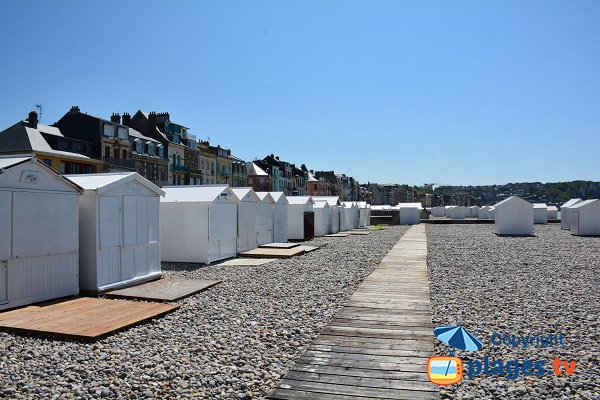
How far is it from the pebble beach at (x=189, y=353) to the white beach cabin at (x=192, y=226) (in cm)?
570

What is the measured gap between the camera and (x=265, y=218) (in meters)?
23.0

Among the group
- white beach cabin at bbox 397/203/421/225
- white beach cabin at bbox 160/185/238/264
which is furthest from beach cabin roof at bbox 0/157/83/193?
white beach cabin at bbox 397/203/421/225

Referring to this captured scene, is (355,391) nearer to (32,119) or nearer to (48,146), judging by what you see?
(48,146)

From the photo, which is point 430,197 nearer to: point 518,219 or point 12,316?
point 518,219

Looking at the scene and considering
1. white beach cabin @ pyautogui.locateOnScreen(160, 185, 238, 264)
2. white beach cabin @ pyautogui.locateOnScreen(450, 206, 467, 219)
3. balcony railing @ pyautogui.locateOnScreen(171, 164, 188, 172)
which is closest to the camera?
white beach cabin @ pyautogui.locateOnScreen(160, 185, 238, 264)

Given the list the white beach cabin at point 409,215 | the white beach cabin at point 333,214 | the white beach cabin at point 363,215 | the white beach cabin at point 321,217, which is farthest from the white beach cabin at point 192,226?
the white beach cabin at point 409,215

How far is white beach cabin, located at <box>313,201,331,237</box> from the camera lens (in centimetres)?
3353

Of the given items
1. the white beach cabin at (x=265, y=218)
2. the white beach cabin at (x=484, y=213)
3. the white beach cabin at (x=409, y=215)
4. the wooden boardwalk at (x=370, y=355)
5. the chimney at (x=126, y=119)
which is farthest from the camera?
the white beach cabin at (x=484, y=213)

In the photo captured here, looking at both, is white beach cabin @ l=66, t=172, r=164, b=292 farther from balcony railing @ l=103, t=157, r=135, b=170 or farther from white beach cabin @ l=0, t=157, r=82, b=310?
balcony railing @ l=103, t=157, r=135, b=170

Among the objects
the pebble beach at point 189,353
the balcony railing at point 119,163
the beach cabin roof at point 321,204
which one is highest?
the balcony railing at point 119,163

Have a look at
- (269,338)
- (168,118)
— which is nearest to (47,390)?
(269,338)

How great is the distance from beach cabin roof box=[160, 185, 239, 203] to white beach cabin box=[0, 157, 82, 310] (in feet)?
19.9

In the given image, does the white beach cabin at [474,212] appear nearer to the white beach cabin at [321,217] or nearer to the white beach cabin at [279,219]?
the white beach cabin at [321,217]

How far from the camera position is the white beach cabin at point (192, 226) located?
16328 millimetres
